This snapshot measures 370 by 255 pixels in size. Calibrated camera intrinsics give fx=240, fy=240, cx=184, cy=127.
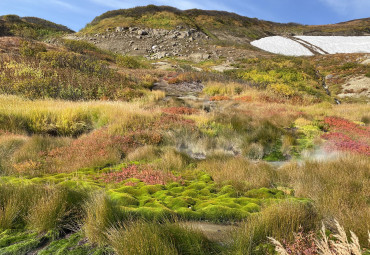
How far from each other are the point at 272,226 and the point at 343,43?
64546 millimetres

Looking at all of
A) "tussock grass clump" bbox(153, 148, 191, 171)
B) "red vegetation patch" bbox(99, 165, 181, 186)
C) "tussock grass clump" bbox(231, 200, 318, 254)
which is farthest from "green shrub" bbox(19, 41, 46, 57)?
"tussock grass clump" bbox(231, 200, 318, 254)

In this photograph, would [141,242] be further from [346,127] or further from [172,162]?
[346,127]

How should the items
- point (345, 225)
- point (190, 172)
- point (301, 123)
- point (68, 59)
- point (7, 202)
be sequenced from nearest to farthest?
point (345, 225)
point (7, 202)
point (190, 172)
point (301, 123)
point (68, 59)

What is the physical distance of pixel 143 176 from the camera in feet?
18.0

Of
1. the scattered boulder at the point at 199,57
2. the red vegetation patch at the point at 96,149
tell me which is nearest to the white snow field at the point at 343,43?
the scattered boulder at the point at 199,57

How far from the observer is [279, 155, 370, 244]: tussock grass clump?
2.97 meters

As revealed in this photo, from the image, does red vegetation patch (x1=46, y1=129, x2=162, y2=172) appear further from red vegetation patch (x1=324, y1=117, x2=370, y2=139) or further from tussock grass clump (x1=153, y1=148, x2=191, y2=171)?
red vegetation patch (x1=324, y1=117, x2=370, y2=139)

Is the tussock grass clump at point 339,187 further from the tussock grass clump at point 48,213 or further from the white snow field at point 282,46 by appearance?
the white snow field at point 282,46

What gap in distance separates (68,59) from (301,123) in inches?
692

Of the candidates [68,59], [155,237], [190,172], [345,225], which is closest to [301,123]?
[190,172]

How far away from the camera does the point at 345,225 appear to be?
9.50ft

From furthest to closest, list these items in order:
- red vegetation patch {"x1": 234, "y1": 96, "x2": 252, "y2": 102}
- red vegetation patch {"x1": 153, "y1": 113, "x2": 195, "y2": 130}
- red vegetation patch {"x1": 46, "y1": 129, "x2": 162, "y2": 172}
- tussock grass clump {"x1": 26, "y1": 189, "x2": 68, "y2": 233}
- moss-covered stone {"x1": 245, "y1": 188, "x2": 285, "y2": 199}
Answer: red vegetation patch {"x1": 234, "y1": 96, "x2": 252, "y2": 102} < red vegetation patch {"x1": 153, "y1": 113, "x2": 195, "y2": 130} < red vegetation patch {"x1": 46, "y1": 129, "x2": 162, "y2": 172} < moss-covered stone {"x1": 245, "y1": 188, "x2": 285, "y2": 199} < tussock grass clump {"x1": 26, "y1": 189, "x2": 68, "y2": 233}

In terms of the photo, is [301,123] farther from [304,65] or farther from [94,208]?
[304,65]

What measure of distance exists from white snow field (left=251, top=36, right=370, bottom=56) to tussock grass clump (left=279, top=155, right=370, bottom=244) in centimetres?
4747
